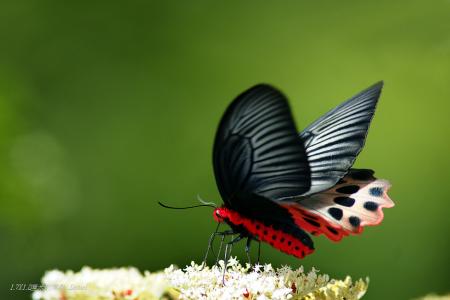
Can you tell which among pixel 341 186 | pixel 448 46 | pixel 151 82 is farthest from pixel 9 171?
pixel 448 46

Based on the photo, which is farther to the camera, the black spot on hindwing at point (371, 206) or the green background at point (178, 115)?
the green background at point (178, 115)

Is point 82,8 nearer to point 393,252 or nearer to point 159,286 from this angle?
point 393,252

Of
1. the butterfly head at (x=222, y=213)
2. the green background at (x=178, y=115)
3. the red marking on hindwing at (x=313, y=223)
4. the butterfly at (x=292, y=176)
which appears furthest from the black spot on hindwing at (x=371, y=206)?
the green background at (x=178, y=115)

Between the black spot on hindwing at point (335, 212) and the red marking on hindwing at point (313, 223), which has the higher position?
the black spot on hindwing at point (335, 212)

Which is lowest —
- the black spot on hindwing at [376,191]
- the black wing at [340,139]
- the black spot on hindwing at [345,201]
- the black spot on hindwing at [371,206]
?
the black spot on hindwing at [371,206]

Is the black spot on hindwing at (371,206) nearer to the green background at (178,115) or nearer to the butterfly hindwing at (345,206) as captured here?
the butterfly hindwing at (345,206)

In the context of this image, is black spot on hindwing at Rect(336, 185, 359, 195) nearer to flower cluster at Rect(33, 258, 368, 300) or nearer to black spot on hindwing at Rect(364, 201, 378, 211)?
black spot on hindwing at Rect(364, 201, 378, 211)

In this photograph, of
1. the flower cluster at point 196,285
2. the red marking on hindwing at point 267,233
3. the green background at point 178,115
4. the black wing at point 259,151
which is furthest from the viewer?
the green background at point 178,115
